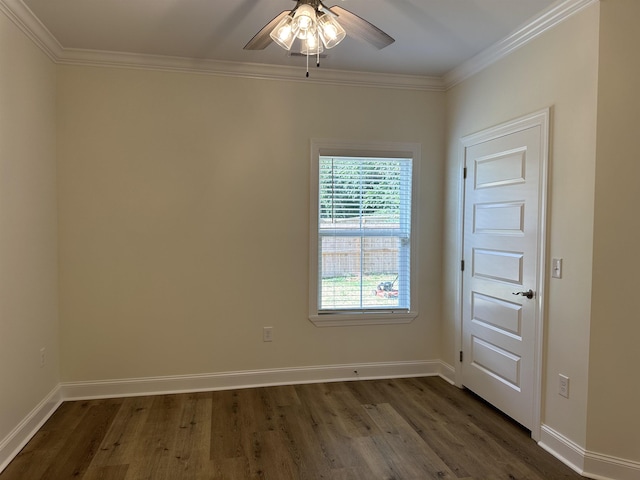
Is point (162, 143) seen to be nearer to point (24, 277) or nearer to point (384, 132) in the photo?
point (24, 277)

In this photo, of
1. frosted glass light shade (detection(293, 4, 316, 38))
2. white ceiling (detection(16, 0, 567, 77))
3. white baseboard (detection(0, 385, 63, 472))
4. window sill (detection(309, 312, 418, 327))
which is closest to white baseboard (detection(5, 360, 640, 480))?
white baseboard (detection(0, 385, 63, 472))

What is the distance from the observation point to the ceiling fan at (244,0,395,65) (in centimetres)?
182

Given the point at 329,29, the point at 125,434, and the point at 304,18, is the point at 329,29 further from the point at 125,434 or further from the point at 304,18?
the point at 125,434

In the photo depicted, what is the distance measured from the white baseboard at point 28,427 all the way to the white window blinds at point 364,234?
2.11 metres

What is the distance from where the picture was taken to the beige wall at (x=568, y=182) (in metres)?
2.24

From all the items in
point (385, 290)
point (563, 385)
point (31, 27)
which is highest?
point (31, 27)

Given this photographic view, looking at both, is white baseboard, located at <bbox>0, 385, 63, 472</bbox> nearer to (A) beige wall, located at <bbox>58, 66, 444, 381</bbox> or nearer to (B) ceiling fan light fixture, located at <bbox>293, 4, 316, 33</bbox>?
(A) beige wall, located at <bbox>58, 66, 444, 381</bbox>

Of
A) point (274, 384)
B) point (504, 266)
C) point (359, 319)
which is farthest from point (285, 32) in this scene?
point (274, 384)

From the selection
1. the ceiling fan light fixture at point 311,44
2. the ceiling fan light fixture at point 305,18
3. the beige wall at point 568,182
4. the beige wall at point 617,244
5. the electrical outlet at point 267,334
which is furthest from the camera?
the electrical outlet at point 267,334

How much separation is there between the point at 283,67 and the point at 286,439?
2775 millimetres

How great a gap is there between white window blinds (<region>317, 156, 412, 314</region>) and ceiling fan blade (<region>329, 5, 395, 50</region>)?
5.06 feet

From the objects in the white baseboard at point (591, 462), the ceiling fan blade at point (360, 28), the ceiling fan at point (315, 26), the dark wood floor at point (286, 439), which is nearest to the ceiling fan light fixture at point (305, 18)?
Result: the ceiling fan at point (315, 26)

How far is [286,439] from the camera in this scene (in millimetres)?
2613

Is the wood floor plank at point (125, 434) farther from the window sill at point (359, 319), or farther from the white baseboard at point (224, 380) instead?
the window sill at point (359, 319)
